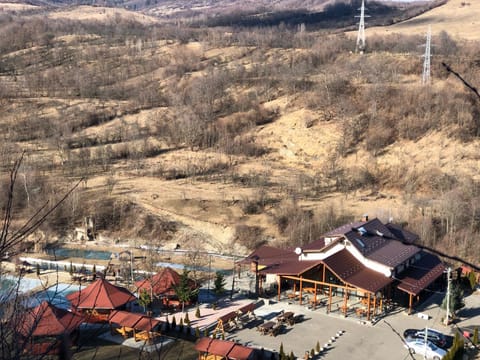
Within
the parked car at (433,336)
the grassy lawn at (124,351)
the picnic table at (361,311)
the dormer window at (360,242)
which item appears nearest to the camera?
the grassy lawn at (124,351)

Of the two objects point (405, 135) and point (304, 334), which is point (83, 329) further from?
point (405, 135)

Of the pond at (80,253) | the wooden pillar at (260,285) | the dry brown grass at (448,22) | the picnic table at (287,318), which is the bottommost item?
the pond at (80,253)

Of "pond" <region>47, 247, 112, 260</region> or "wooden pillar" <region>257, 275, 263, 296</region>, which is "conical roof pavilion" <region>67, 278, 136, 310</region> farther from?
"pond" <region>47, 247, 112, 260</region>

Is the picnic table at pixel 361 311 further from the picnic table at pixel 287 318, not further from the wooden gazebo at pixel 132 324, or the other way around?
the wooden gazebo at pixel 132 324

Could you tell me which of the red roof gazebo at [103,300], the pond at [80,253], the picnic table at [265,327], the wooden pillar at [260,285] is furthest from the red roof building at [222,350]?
the pond at [80,253]

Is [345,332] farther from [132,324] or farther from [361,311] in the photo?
[132,324]

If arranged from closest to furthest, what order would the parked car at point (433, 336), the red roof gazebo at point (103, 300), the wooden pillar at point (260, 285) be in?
the parked car at point (433, 336) < the red roof gazebo at point (103, 300) < the wooden pillar at point (260, 285)

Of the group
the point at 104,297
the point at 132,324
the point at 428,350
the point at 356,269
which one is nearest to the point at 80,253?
the point at 104,297

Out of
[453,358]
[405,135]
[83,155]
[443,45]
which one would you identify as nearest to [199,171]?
[83,155]

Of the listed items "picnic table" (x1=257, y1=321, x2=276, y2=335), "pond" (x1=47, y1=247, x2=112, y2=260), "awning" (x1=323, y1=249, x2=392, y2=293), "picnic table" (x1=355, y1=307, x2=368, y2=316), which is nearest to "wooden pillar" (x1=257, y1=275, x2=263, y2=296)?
"picnic table" (x1=257, y1=321, x2=276, y2=335)
